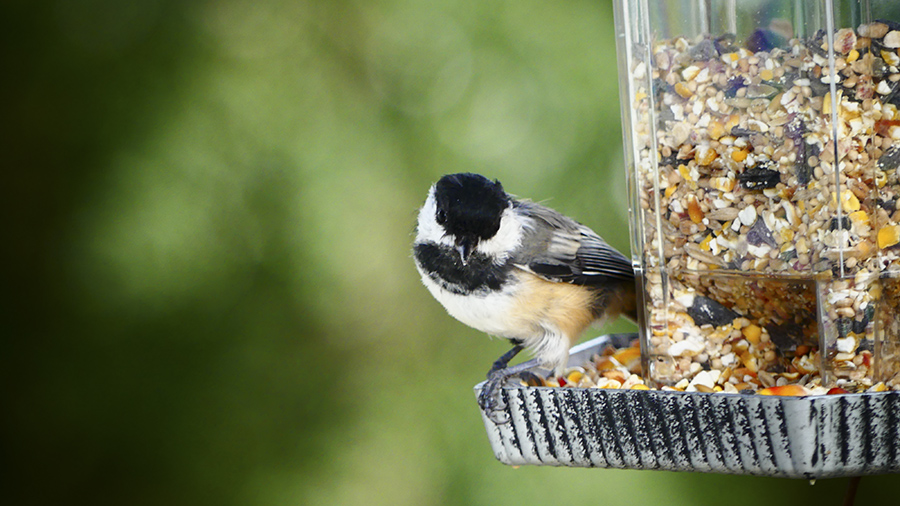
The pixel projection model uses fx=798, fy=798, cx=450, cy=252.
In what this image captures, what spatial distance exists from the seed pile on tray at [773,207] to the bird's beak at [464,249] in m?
0.31

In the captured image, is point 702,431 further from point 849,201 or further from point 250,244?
point 250,244

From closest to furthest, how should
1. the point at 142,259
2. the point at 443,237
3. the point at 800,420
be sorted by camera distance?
the point at 800,420 → the point at 443,237 → the point at 142,259

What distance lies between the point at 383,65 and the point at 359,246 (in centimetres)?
70

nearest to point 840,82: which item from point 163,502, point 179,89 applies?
point 179,89

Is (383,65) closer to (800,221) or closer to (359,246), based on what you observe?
(359,246)

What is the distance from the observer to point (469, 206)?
4.51ft

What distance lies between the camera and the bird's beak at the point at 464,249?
135cm

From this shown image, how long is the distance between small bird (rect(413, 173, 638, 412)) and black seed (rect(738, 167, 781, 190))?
0.42m

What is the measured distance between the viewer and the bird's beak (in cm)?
135

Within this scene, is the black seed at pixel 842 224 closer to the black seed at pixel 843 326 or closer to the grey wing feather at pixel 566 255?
the black seed at pixel 843 326

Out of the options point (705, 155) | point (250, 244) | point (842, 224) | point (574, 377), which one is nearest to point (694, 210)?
point (705, 155)

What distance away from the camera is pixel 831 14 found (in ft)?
3.26

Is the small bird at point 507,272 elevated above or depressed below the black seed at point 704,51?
below

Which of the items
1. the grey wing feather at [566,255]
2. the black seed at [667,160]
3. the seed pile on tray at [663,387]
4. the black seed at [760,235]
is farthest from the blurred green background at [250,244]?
the black seed at [760,235]
